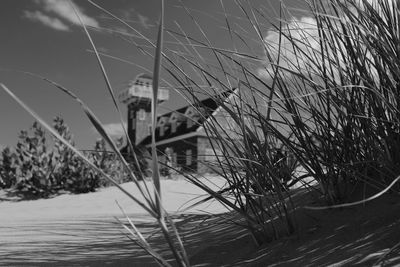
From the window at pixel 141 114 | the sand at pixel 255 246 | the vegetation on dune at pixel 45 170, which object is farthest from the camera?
the window at pixel 141 114

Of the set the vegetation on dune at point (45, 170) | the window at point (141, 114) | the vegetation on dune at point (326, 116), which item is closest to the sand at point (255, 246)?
the vegetation on dune at point (326, 116)

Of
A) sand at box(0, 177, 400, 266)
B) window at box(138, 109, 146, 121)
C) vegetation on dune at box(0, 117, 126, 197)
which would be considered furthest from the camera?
window at box(138, 109, 146, 121)

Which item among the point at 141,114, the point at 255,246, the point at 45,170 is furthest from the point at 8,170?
the point at 141,114

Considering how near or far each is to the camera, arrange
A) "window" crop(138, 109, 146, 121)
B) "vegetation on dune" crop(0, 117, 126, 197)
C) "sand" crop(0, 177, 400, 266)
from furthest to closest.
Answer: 1. "window" crop(138, 109, 146, 121)
2. "vegetation on dune" crop(0, 117, 126, 197)
3. "sand" crop(0, 177, 400, 266)

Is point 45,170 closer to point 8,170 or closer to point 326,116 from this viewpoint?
point 8,170

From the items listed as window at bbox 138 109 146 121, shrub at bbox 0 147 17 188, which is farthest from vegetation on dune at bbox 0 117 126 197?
window at bbox 138 109 146 121

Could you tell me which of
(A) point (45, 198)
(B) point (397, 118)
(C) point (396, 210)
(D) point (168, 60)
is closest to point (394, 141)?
(B) point (397, 118)

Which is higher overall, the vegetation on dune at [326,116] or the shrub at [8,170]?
the shrub at [8,170]

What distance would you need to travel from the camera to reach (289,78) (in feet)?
4.77

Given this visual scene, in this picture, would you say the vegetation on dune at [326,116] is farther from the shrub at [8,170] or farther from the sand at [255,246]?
the shrub at [8,170]

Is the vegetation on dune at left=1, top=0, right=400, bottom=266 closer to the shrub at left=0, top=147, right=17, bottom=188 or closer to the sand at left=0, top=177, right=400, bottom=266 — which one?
the sand at left=0, top=177, right=400, bottom=266

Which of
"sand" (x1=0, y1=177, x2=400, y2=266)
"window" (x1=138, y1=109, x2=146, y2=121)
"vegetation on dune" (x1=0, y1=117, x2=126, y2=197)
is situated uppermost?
"window" (x1=138, y1=109, x2=146, y2=121)

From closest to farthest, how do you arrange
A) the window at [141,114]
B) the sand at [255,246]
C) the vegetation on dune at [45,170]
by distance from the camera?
the sand at [255,246], the vegetation on dune at [45,170], the window at [141,114]

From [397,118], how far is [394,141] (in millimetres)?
85
